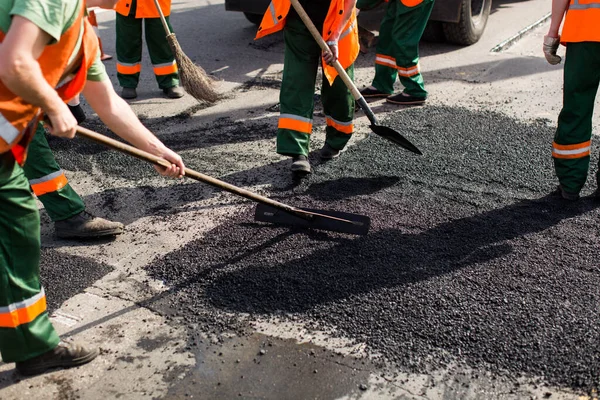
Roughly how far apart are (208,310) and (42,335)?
30.4 inches

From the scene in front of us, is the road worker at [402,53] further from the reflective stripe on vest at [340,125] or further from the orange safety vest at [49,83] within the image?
the orange safety vest at [49,83]

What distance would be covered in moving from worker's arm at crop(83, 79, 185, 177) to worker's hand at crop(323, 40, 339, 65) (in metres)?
1.66

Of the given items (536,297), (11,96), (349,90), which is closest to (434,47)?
(349,90)

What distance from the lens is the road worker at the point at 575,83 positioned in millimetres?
3635

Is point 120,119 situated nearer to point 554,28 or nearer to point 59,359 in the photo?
point 59,359

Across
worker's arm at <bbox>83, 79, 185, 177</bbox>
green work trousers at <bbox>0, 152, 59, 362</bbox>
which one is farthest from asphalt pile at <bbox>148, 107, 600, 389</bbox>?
worker's arm at <bbox>83, 79, 185, 177</bbox>

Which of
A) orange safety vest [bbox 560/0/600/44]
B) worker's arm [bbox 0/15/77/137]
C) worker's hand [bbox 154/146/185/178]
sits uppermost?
worker's arm [bbox 0/15/77/137]

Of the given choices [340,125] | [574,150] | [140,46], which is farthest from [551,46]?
[140,46]

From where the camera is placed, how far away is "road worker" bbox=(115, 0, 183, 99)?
5836 millimetres

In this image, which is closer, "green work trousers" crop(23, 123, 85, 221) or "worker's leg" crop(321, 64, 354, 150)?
"green work trousers" crop(23, 123, 85, 221)

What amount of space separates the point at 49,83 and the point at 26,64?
0.26 meters

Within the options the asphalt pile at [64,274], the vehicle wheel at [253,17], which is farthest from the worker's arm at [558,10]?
the vehicle wheel at [253,17]

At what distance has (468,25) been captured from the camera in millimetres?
7383

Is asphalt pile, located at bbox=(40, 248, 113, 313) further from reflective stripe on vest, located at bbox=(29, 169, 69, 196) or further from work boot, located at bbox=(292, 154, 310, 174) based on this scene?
work boot, located at bbox=(292, 154, 310, 174)
